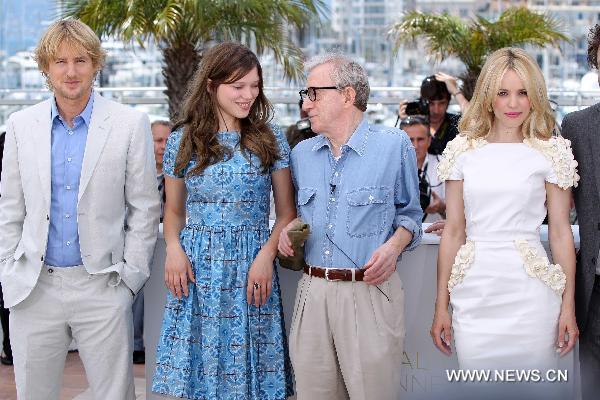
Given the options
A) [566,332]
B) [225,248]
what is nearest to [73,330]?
[225,248]

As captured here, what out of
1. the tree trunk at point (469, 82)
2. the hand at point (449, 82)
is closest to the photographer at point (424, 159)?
the hand at point (449, 82)

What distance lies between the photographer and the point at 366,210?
3.77 metres

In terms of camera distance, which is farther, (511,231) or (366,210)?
(366,210)

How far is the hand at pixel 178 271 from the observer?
4.02m

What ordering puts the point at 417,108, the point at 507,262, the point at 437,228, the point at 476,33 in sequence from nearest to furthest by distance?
the point at 507,262 < the point at 437,228 < the point at 417,108 < the point at 476,33

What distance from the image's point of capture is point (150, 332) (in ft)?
15.1

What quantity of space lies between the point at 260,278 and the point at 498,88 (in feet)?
3.98

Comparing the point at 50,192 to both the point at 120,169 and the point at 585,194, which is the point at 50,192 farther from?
the point at 585,194

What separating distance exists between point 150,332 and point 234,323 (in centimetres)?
72

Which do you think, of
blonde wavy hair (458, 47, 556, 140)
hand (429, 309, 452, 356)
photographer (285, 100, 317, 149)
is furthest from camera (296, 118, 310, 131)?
hand (429, 309, 452, 356)

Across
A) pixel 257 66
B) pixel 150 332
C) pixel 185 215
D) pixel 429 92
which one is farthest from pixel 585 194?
pixel 429 92

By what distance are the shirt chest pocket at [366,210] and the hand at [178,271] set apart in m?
0.73

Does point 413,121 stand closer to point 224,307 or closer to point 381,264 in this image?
point 224,307

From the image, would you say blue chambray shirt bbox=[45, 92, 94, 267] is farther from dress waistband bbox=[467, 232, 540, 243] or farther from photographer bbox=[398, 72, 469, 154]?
photographer bbox=[398, 72, 469, 154]
